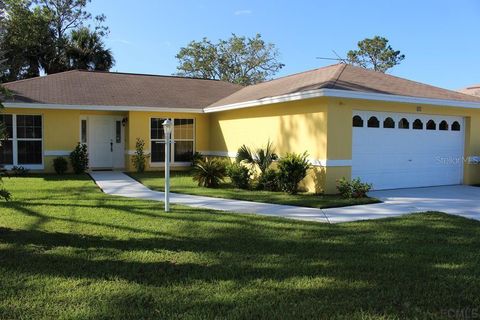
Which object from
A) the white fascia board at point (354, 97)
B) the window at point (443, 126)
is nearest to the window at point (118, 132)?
the white fascia board at point (354, 97)

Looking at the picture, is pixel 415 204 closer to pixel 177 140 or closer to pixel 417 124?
pixel 417 124

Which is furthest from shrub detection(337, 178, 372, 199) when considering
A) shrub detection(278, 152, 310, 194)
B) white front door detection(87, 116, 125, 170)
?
white front door detection(87, 116, 125, 170)

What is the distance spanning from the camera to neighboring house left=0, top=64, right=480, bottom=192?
40.7ft

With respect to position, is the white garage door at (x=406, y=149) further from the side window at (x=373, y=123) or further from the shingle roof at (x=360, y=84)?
the shingle roof at (x=360, y=84)

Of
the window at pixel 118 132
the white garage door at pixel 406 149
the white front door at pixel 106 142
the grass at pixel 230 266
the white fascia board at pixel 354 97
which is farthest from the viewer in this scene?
the window at pixel 118 132

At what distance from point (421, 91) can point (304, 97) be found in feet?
15.0

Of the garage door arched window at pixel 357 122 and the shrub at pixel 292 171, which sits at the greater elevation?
the garage door arched window at pixel 357 122

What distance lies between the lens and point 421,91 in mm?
14227

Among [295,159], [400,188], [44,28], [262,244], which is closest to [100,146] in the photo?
[295,159]

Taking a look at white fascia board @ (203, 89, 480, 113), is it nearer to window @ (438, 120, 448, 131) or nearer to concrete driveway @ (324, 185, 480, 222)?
window @ (438, 120, 448, 131)

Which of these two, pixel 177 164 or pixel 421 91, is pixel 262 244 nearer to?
pixel 421 91

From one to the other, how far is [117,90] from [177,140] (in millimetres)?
3432

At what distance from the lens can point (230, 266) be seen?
5.47m

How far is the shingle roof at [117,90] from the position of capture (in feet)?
57.3
